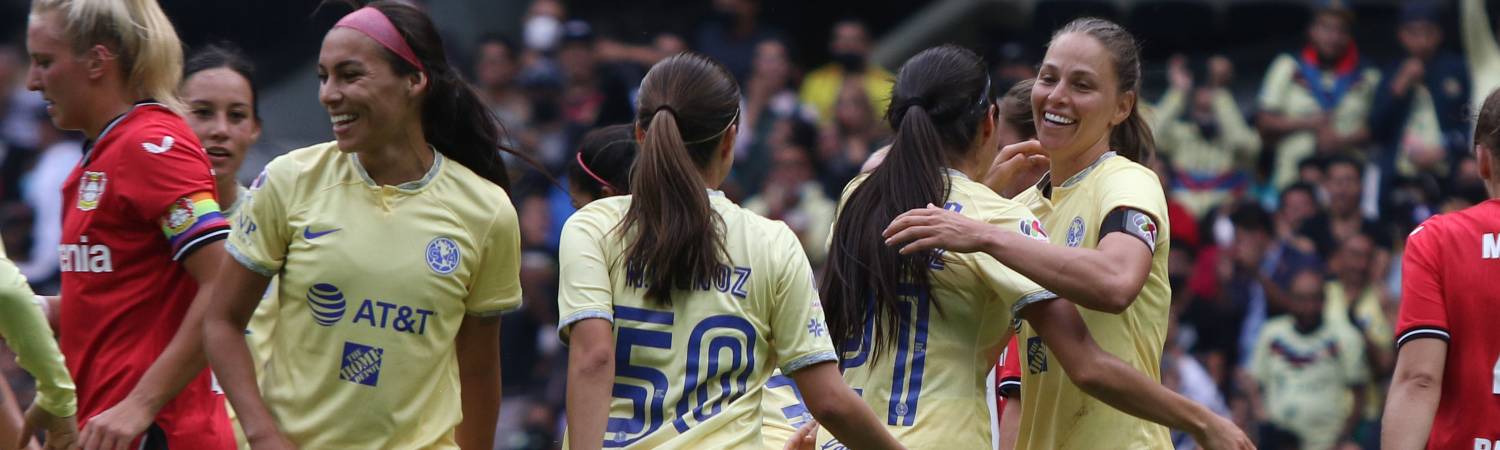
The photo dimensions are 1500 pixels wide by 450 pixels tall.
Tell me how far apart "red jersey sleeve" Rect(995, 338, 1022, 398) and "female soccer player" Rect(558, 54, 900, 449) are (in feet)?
4.03

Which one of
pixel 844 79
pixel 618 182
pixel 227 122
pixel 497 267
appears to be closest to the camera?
pixel 497 267

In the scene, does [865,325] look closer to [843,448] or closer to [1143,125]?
[843,448]

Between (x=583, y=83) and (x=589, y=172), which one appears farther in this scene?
(x=583, y=83)

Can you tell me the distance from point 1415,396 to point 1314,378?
5.61 meters

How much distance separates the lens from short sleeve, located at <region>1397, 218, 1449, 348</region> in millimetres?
4730

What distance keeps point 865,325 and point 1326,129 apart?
7.72 m

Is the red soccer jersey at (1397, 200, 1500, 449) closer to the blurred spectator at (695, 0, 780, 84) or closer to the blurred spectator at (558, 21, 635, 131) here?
the blurred spectator at (558, 21, 635, 131)

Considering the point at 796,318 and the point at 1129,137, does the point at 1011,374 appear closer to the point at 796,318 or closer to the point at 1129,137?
the point at 1129,137

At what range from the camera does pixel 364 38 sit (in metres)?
4.25

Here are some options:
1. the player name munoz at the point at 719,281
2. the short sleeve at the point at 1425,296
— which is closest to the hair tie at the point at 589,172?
the player name munoz at the point at 719,281

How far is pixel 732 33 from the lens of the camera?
40.5 ft

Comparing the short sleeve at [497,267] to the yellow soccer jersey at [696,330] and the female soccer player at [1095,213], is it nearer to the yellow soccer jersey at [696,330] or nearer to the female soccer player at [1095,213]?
the yellow soccer jersey at [696,330]

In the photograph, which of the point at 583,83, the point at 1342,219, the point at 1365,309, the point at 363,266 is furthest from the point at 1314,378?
the point at 363,266

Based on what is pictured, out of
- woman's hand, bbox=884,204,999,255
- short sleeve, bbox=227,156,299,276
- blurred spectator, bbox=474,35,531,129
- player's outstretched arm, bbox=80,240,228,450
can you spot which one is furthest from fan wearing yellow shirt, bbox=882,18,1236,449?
blurred spectator, bbox=474,35,531,129
